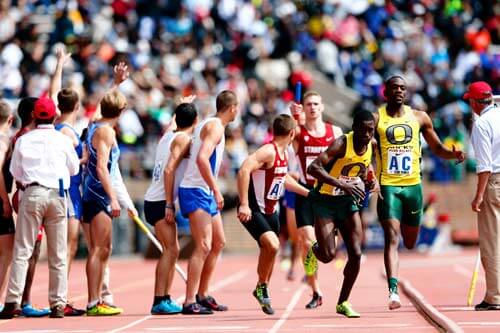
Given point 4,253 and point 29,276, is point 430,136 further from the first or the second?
point 4,253

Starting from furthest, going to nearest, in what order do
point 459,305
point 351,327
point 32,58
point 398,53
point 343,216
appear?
point 398,53 → point 32,58 → point 459,305 → point 343,216 → point 351,327

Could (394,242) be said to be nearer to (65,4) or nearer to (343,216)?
(343,216)

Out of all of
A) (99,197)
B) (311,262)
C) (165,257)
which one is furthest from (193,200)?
(311,262)

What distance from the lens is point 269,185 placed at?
15.4 m

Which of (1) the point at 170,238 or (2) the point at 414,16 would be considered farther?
(2) the point at 414,16

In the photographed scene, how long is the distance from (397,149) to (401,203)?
58cm

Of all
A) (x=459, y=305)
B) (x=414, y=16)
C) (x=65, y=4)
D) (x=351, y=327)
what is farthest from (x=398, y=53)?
(x=351, y=327)

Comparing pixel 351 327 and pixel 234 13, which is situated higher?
pixel 234 13

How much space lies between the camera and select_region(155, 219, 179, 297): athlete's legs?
15.5 meters

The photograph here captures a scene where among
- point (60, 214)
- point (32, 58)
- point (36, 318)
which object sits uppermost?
point (32, 58)

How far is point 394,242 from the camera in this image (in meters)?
15.0

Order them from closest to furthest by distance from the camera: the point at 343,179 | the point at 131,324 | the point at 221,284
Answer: the point at 131,324, the point at 343,179, the point at 221,284

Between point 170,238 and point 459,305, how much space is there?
10.9ft

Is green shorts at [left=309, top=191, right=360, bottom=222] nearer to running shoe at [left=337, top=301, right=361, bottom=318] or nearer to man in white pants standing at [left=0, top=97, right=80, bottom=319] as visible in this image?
running shoe at [left=337, top=301, right=361, bottom=318]
